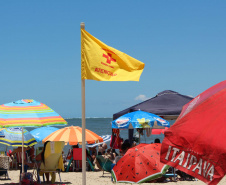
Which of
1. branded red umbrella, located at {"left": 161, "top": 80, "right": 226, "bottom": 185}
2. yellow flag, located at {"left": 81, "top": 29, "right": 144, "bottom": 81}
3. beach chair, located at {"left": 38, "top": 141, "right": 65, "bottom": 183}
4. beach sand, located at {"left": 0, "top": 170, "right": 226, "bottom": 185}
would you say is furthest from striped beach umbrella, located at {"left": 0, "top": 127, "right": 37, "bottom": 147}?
branded red umbrella, located at {"left": 161, "top": 80, "right": 226, "bottom": 185}

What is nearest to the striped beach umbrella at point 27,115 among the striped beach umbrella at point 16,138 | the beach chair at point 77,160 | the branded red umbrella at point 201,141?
the striped beach umbrella at point 16,138

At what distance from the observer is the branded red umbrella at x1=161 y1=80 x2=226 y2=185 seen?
3109 mm

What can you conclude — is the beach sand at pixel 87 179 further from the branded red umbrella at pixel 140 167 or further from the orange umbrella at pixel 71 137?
the orange umbrella at pixel 71 137

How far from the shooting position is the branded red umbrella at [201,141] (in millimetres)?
3109

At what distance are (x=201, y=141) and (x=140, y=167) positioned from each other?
821 cm

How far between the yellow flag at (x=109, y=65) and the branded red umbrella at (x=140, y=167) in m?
4.99

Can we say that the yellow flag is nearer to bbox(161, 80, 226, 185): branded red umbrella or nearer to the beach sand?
bbox(161, 80, 226, 185): branded red umbrella

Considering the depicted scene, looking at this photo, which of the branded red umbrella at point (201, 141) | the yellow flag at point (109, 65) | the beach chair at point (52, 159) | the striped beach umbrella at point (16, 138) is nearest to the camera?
the branded red umbrella at point (201, 141)

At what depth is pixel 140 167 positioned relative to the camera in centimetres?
1128

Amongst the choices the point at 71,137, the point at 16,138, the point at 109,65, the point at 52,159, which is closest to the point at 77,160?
the point at 71,137

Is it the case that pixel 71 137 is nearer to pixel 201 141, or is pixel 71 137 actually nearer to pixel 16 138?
pixel 16 138

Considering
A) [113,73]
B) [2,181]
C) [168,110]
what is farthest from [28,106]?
[168,110]

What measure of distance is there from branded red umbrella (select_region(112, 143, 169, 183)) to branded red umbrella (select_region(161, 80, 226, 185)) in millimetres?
7786

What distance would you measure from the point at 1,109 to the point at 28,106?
2.12 ft
